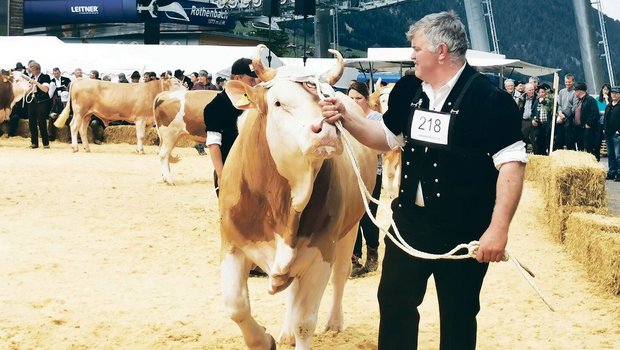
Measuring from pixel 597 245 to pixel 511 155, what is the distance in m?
4.26

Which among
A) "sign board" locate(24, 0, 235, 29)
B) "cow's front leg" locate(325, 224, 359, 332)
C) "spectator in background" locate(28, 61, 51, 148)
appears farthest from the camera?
"sign board" locate(24, 0, 235, 29)

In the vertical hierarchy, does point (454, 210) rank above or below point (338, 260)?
above

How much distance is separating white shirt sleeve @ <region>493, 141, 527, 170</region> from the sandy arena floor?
2122mm

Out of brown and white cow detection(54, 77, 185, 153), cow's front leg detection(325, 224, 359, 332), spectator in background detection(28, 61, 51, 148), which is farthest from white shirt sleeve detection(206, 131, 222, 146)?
spectator in background detection(28, 61, 51, 148)

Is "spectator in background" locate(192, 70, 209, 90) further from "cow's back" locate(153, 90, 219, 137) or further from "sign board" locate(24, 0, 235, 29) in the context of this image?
"sign board" locate(24, 0, 235, 29)

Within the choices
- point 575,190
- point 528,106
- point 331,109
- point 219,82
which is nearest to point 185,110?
point 575,190

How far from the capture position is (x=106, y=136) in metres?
24.9

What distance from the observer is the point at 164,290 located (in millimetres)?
7277

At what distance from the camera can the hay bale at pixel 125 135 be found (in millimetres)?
24562

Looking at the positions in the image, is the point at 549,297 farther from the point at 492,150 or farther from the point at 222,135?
the point at 492,150

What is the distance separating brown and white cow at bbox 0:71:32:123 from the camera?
21938 millimetres

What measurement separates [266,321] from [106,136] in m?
19.4

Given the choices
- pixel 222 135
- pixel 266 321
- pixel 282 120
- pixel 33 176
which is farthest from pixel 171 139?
pixel 282 120

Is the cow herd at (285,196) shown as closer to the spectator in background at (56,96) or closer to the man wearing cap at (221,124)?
the man wearing cap at (221,124)
